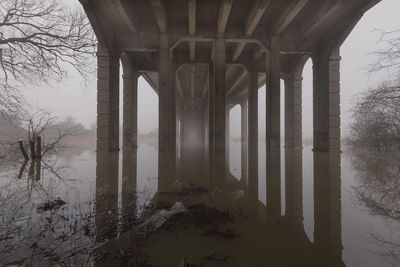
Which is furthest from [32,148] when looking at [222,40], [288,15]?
[288,15]

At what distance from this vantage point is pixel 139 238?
2363 mm

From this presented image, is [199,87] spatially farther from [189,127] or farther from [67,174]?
[67,174]

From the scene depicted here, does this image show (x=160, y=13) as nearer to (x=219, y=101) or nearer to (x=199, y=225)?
(x=219, y=101)

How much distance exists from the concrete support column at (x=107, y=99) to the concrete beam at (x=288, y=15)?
7597mm

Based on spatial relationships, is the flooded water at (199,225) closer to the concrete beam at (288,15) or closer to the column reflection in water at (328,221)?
the column reflection in water at (328,221)

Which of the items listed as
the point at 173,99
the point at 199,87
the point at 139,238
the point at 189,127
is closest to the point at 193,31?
the point at 173,99

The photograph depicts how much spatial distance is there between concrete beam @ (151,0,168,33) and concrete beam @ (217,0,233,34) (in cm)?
233

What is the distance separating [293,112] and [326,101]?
4.88 metres

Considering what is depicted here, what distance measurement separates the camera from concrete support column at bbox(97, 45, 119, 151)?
12398 millimetres

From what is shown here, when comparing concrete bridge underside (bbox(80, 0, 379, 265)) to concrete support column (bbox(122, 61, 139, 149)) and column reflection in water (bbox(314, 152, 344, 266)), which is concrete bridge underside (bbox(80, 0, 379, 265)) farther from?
column reflection in water (bbox(314, 152, 344, 266))

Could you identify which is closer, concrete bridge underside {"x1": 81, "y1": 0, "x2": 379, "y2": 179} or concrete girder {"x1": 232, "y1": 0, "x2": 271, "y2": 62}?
concrete girder {"x1": 232, "y1": 0, "x2": 271, "y2": 62}

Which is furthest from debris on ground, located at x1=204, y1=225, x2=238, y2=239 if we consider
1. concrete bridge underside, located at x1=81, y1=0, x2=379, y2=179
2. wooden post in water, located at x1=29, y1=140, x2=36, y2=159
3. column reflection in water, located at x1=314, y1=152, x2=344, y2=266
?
wooden post in water, located at x1=29, y1=140, x2=36, y2=159

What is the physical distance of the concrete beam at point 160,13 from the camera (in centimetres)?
1013

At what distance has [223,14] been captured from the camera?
10688mm
